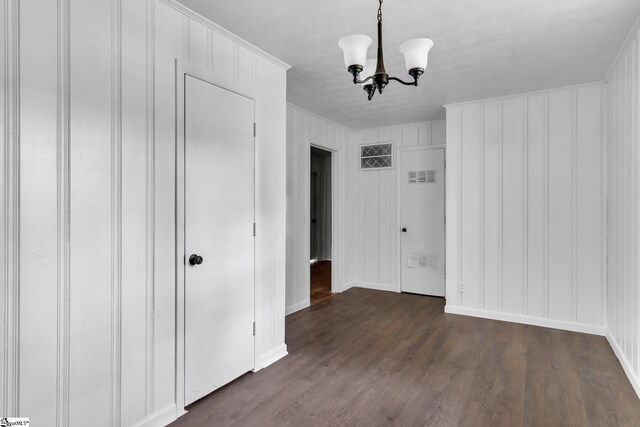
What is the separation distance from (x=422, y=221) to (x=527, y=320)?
182cm

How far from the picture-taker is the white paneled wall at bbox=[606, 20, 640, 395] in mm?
2488

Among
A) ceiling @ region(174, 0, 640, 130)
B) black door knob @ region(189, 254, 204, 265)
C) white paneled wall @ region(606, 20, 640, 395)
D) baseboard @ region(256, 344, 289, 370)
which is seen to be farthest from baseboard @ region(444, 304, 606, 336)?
black door knob @ region(189, 254, 204, 265)

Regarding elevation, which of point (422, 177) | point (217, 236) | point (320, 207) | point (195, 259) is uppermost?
point (422, 177)

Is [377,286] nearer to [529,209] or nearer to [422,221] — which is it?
[422,221]

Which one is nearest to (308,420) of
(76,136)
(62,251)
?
(62,251)

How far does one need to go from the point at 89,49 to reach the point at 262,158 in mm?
1351

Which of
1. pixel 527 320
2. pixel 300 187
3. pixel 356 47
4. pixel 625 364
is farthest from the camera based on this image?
pixel 300 187

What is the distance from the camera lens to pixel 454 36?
8.36ft

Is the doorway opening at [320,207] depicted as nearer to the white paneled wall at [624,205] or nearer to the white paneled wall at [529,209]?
the white paneled wall at [529,209]

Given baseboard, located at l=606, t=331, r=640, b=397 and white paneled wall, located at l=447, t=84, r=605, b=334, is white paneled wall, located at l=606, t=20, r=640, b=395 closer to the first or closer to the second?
baseboard, located at l=606, t=331, r=640, b=397

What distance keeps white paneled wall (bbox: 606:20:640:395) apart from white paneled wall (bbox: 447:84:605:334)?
0.69 feet

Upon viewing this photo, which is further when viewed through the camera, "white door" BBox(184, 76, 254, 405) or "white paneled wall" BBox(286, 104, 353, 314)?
"white paneled wall" BBox(286, 104, 353, 314)

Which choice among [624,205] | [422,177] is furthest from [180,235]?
[422,177]

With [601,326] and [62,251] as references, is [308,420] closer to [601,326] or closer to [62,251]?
[62,251]
